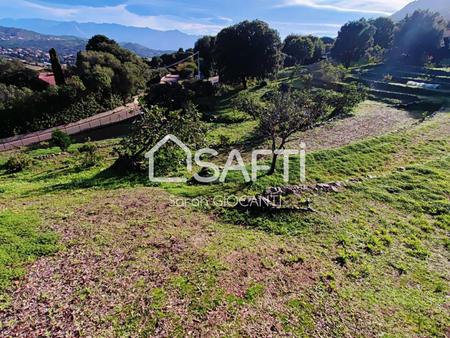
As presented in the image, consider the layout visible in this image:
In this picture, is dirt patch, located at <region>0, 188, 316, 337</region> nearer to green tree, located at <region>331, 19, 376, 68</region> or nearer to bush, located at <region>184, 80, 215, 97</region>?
bush, located at <region>184, 80, 215, 97</region>

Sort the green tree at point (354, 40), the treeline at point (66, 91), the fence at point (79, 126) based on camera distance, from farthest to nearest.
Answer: the green tree at point (354, 40) → the treeline at point (66, 91) → the fence at point (79, 126)

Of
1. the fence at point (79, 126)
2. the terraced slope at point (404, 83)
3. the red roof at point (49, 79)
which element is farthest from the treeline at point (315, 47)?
the red roof at point (49, 79)

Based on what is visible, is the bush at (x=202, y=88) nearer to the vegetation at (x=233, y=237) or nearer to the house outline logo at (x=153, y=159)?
the vegetation at (x=233, y=237)

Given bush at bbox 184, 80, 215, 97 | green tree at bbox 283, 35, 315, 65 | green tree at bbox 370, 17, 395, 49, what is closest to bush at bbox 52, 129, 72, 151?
bush at bbox 184, 80, 215, 97

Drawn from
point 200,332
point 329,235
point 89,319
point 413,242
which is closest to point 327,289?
point 329,235

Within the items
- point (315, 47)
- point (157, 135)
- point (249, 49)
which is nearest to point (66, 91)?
point (157, 135)

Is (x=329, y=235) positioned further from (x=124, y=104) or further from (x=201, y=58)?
(x=201, y=58)

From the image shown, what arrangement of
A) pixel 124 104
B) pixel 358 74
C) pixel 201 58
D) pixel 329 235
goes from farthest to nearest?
pixel 201 58 < pixel 358 74 < pixel 124 104 < pixel 329 235
